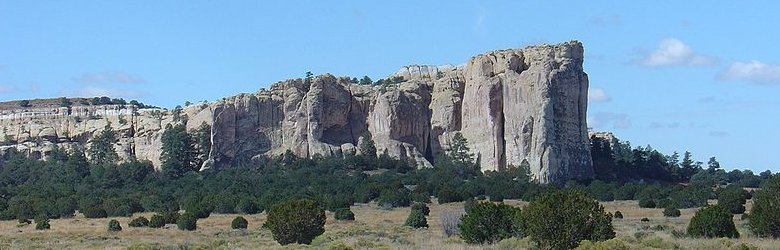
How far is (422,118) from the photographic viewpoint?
100312 mm

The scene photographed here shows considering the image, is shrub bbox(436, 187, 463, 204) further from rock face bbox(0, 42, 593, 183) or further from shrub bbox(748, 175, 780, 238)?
shrub bbox(748, 175, 780, 238)

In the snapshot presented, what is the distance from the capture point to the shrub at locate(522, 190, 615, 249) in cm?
3516

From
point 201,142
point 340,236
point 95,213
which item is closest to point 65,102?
point 201,142

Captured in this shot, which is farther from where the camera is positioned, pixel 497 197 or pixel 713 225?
pixel 497 197

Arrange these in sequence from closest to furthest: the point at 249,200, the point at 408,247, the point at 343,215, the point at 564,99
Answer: the point at 408,247
the point at 343,215
the point at 249,200
the point at 564,99

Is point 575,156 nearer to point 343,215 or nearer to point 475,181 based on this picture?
point 475,181

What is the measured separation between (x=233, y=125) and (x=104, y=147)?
1428 centimetres

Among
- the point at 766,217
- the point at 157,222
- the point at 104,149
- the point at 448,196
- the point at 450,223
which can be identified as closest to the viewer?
the point at 766,217

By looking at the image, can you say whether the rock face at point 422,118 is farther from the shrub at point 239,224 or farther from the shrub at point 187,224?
the shrub at point 187,224

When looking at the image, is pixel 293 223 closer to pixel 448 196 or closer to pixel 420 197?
pixel 448 196

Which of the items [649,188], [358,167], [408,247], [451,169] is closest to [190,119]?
[358,167]

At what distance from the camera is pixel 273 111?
333ft

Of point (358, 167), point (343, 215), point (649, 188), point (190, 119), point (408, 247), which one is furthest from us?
point (190, 119)

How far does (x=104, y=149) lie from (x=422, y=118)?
28.4 m
